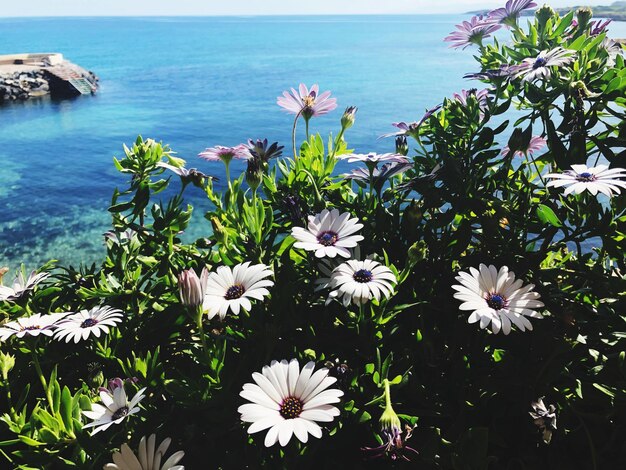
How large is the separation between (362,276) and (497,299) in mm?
209

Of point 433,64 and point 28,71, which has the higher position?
point 433,64

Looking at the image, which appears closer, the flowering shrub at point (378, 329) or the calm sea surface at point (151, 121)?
the flowering shrub at point (378, 329)

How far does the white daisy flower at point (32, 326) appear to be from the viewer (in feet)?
2.78

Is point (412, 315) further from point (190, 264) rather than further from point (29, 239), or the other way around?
point (29, 239)

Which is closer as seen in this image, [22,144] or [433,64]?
[22,144]

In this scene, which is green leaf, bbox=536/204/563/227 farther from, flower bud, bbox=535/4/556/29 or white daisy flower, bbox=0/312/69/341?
white daisy flower, bbox=0/312/69/341

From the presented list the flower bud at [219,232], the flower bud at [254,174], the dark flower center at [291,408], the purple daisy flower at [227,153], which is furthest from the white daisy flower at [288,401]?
the purple daisy flower at [227,153]

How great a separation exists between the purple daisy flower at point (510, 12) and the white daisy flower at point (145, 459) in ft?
3.45

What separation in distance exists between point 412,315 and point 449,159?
0.29 metres

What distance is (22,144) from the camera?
26.1ft

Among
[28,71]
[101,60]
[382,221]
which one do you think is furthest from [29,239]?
[101,60]

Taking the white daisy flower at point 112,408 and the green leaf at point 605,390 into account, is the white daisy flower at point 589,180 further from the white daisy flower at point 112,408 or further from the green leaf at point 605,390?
the white daisy flower at point 112,408

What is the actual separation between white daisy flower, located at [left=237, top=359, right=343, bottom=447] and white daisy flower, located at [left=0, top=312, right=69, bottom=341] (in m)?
0.41

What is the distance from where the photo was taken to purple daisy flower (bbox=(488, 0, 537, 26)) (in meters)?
1.06
